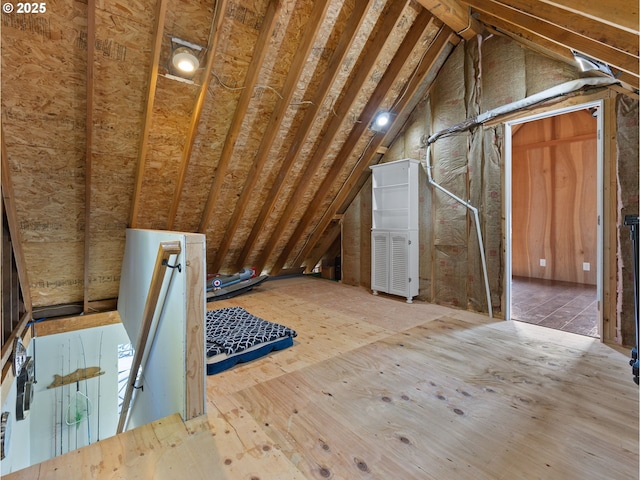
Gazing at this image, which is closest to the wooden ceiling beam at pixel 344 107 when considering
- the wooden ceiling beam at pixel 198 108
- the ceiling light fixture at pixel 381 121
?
the ceiling light fixture at pixel 381 121

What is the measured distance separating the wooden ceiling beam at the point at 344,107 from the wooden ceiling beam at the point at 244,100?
2.51ft

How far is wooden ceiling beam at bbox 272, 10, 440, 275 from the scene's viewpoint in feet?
10.7

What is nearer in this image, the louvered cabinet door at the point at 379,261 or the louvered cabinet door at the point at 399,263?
the louvered cabinet door at the point at 399,263

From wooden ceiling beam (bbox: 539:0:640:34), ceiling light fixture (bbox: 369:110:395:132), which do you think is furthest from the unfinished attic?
ceiling light fixture (bbox: 369:110:395:132)

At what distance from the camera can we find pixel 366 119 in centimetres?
384


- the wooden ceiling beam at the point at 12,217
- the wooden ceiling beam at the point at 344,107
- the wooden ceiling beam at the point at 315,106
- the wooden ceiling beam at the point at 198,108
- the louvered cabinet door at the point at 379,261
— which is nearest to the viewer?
the wooden ceiling beam at the point at 198,108

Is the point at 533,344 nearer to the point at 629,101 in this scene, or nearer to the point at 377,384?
the point at 377,384

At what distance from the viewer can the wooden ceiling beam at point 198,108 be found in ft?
7.85

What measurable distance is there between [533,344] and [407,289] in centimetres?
160

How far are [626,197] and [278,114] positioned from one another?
3.24 metres

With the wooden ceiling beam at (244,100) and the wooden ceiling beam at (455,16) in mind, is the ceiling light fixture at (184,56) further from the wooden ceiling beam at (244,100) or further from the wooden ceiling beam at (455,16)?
the wooden ceiling beam at (455,16)

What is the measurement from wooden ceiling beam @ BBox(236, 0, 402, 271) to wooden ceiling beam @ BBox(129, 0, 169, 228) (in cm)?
151

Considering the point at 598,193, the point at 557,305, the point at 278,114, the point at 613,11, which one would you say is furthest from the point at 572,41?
the point at 557,305

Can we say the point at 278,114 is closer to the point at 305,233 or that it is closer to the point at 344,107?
the point at 344,107
